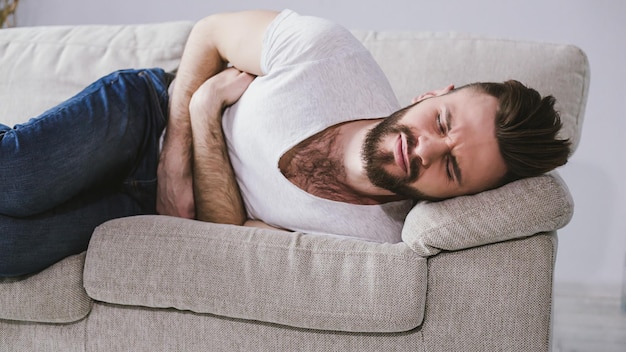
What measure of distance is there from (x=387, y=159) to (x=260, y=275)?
376 millimetres

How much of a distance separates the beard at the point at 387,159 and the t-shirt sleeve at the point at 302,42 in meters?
0.25

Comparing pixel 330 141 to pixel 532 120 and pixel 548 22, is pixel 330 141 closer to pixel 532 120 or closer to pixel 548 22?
pixel 532 120

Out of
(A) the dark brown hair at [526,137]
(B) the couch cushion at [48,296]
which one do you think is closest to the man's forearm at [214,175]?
(B) the couch cushion at [48,296]

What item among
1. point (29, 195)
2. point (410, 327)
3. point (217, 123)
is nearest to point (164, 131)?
point (217, 123)

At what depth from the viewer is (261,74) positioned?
1.85 m

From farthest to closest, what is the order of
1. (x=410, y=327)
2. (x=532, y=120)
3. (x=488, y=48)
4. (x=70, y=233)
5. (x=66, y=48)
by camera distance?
(x=66, y=48) < (x=488, y=48) < (x=70, y=233) < (x=532, y=120) < (x=410, y=327)

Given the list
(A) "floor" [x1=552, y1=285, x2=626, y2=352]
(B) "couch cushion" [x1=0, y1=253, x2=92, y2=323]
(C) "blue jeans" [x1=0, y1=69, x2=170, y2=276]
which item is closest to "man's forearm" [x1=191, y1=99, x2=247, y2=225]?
(C) "blue jeans" [x1=0, y1=69, x2=170, y2=276]

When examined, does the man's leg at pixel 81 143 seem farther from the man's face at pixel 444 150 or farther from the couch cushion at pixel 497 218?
the couch cushion at pixel 497 218

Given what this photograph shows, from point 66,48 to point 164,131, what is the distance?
0.55 m

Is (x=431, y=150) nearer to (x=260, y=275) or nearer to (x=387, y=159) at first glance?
(x=387, y=159)

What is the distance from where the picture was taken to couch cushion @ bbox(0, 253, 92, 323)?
1556mm

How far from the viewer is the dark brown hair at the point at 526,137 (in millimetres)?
1498

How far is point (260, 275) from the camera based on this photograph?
1460 millimetres

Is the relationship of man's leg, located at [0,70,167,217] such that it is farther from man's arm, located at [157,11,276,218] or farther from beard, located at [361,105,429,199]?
beard, located at [361,105,429,199]
